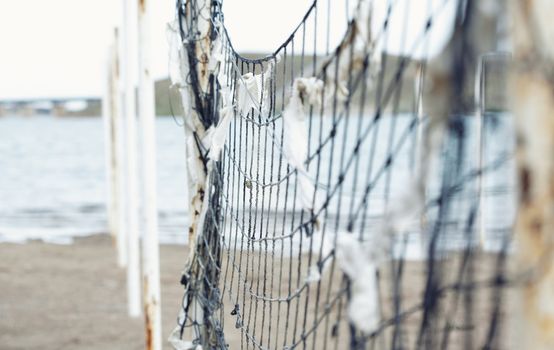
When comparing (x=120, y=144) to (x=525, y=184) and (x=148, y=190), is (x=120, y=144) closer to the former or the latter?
(x=148, y=190)

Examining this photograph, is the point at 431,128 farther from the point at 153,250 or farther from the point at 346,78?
the point at 153,250

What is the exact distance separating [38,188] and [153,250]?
18982 mm

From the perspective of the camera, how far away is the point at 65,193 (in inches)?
819

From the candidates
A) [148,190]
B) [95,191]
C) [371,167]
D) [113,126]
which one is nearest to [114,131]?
[113,126]

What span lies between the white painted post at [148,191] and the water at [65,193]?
4.81 m

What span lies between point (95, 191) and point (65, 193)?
2.44ft

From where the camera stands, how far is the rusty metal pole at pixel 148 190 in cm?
430

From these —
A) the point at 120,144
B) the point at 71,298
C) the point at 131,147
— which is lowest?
the point at 71,298

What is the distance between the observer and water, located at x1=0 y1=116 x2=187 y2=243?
525 inches

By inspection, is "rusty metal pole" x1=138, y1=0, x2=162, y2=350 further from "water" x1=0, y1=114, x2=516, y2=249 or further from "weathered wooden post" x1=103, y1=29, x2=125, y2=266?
"weathered wooden post" x1=103, y1=29, x2=125, y2=266

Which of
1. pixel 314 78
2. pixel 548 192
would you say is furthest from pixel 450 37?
A: pixel 314 78

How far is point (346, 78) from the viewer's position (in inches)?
85.9

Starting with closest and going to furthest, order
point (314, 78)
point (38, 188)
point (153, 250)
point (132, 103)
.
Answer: point (314, 78) < point (153, 250) < point (132, 103) < point (38, 188)

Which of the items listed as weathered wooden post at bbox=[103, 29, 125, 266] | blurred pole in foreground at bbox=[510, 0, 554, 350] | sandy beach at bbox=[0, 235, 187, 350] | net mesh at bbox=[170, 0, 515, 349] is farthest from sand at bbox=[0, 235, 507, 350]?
blurred pole in foreground at bbox=[510, 0, 554, 350]
